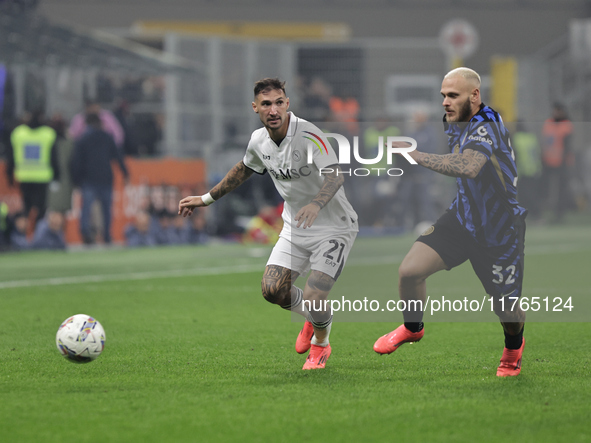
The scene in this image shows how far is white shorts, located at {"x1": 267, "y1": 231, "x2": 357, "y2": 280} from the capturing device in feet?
18.9

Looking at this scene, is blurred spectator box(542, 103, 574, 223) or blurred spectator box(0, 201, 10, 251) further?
blurred spectator box(542, 103, 574, 223)

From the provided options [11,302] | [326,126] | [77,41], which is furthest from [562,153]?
[11,302]

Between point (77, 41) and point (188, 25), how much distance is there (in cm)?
1377

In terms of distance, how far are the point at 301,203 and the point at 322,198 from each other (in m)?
0.46

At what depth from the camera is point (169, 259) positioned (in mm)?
13750

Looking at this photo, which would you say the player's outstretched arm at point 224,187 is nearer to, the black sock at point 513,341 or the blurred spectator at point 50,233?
the black sock at point 513,341

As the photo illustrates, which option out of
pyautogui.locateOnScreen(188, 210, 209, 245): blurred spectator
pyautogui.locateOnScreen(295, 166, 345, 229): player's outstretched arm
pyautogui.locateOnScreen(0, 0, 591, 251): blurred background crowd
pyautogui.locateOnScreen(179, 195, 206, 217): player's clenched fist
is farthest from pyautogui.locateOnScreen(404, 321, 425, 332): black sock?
pyautogui.locateOnScreen(188, 210, 209, 245): blurred spectator

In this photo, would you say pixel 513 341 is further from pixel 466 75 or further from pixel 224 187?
pixel 224 187

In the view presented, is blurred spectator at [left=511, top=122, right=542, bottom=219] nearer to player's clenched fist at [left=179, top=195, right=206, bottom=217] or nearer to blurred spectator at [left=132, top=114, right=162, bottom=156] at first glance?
blurred spectator at [left=132, top=114, right=162, bottom=156]

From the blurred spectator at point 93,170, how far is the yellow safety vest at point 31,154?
44cm

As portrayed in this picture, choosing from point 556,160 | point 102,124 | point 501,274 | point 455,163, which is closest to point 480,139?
point 455,163

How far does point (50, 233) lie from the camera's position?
14.6 metres

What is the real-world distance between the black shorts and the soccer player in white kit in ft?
2.02

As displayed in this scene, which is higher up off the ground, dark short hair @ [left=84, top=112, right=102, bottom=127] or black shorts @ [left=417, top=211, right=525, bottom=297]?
dark short hair @ [left=84, top=112, right=102, bottom=127]
